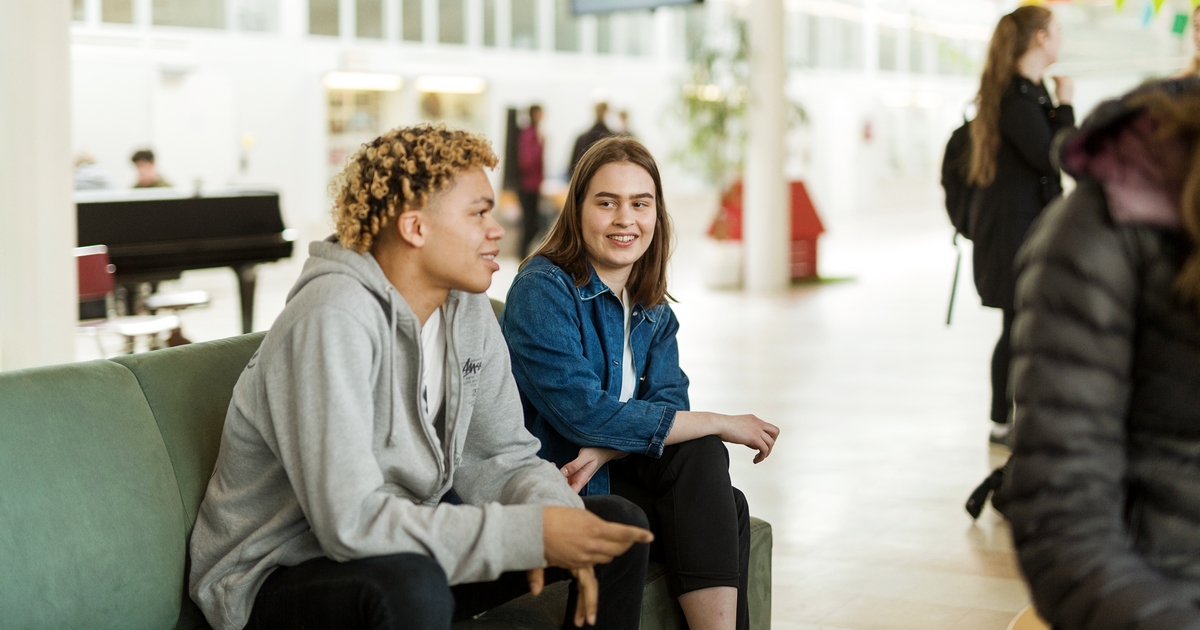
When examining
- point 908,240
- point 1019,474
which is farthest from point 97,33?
point 1019,474

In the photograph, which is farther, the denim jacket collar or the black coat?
the black coat

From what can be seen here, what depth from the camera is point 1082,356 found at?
1137 millimetres

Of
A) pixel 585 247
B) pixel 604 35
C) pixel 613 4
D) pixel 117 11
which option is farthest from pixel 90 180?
pixel 604 35

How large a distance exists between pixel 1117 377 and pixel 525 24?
15.8 m

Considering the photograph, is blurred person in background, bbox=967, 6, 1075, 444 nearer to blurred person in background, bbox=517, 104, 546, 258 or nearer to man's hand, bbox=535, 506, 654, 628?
man's hand, bbox=535, 506, 654, 628

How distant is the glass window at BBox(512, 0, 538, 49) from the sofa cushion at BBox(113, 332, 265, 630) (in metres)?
14.6

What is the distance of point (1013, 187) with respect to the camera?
419cm

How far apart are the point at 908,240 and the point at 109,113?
1044 cm

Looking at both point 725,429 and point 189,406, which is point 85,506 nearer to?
point 189,406

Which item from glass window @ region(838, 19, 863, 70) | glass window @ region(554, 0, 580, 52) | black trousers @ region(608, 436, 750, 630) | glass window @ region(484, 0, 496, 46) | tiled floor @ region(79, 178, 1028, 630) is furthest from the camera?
glass window @ region(838, 19, 863, 70)

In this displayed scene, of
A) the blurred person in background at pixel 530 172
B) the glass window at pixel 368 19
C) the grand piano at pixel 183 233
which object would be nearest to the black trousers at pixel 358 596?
the grand piano at pixel 183 233

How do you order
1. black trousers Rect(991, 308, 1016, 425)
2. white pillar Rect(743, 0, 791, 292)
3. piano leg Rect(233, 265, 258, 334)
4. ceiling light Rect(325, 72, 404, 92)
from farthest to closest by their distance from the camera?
ceiling light Rect(325, 72, 404, 92), white pillar Rect(743, 0, 791, 292), piano leg Rect(233, 265, 258, 334), black trousers Rect(991, 308, 1016, 425)

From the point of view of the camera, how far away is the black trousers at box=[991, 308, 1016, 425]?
14.1 feet

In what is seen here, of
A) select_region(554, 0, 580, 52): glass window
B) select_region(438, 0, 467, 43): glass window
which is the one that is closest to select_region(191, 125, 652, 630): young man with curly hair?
select_region(438, 0, 467, 43): glass window
